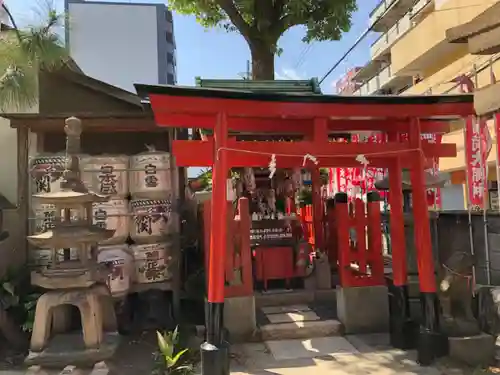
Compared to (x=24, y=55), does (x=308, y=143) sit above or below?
below

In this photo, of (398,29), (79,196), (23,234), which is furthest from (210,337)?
(398,29)

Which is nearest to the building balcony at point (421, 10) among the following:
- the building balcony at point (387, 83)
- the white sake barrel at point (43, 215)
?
the building balcony at point (387, 83)

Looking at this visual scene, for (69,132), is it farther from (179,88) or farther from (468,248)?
(468,248)

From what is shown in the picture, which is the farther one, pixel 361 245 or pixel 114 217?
pixel 114 217

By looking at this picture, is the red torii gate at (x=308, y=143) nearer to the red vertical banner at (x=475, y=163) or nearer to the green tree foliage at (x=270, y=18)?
the red vertical banner at (x=475, y=163)

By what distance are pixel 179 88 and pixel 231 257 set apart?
2.96m

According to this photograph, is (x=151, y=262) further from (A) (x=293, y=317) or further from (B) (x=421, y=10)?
(B) (x=421, y=10)

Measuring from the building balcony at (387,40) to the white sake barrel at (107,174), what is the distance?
81.0 ft

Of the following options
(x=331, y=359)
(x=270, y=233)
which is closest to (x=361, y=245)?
(x=331, y=359)

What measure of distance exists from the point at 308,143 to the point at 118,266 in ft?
13.5

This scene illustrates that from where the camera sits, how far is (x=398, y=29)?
2970 centimetres

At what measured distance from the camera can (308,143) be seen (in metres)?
6.50

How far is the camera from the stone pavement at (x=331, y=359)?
600 centimetres

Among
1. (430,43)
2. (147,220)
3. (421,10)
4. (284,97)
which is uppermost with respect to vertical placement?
(421,10)
